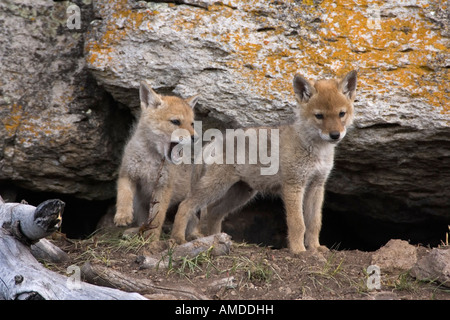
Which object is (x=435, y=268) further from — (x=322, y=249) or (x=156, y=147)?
(x=156, y=147)

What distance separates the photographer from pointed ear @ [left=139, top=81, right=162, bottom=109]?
555cm

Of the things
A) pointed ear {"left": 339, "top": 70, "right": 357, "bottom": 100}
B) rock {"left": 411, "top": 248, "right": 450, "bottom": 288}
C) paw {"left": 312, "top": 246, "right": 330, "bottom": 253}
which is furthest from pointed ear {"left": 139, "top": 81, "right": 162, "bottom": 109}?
rock {"left": 411, "top": 248, "right": 450, "bottom": 288}

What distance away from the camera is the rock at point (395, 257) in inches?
185

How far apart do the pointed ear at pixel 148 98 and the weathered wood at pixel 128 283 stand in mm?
1980

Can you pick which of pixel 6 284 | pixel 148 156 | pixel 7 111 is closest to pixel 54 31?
pixel 7 111

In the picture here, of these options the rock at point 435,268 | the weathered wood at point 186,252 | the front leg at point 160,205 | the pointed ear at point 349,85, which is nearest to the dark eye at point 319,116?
the pointed ear at point 349,85

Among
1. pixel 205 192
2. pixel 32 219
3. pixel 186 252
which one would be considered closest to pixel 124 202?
pixel 205 192

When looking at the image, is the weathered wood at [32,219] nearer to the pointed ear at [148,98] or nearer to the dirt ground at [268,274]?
the dirt ground at [268,274]

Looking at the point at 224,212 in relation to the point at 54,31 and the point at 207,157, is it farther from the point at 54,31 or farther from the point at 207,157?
the point at 54,31

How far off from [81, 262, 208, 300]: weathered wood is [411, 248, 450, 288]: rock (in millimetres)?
1778

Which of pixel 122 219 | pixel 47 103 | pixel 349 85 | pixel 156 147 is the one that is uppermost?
pixel 349 85

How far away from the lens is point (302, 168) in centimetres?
533

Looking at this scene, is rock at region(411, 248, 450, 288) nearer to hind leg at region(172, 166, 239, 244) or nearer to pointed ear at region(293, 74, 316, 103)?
pointed ear at region(293, 74, 316, 103)

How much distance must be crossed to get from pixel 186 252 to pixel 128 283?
699 millimetres
